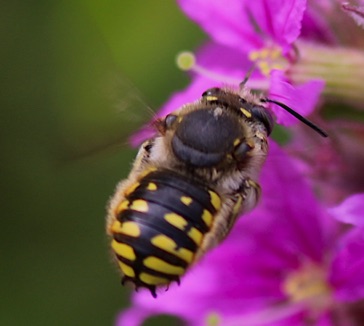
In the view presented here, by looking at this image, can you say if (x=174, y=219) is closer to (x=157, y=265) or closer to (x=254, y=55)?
(x=157, y=265)

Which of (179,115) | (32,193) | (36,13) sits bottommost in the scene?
(179,115)

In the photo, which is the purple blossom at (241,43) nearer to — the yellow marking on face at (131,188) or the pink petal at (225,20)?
the pink petal at (225,20)

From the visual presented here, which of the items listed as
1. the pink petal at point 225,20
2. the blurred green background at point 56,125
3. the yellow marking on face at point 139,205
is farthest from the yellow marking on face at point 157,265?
the blurred green background at point 56,125

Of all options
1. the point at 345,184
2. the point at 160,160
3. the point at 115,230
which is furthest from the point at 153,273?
the point at 345,184

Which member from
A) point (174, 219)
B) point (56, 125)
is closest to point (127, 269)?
point (174, 219)

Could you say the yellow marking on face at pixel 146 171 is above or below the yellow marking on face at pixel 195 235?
above

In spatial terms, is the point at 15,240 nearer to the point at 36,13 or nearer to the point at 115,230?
the point at 36,13
